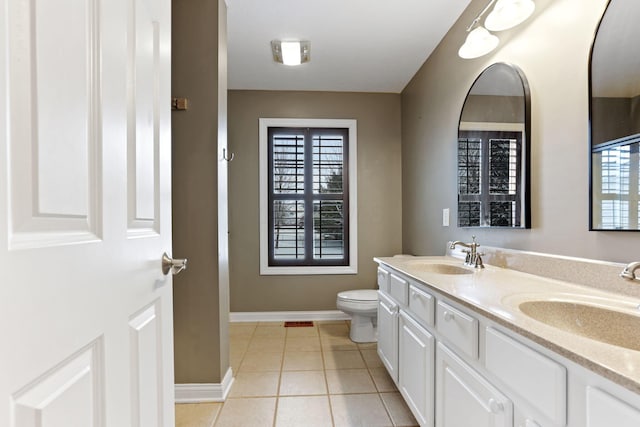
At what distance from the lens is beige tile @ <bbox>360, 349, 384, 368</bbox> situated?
7.57 ft

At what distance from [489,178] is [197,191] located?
1.73m

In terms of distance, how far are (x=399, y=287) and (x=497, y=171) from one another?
33.5 inches

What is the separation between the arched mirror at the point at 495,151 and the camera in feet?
5.07

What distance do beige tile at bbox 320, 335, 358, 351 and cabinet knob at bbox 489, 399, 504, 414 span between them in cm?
180

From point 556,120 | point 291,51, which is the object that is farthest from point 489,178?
point 291,51

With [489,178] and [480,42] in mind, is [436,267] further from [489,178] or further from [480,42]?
[480,42]

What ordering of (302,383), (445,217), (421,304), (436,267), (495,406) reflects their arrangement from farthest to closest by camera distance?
(445,217), (302,383), (436,267), (421,304), (495,406)

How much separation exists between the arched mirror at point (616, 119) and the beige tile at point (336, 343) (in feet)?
6.55

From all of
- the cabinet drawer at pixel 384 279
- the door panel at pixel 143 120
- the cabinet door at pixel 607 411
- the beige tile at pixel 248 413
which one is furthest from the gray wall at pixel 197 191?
the cabinet door at pixel 607 411

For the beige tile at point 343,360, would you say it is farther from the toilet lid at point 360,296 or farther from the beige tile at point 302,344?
the toilet lid at point 360,296

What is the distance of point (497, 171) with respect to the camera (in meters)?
1.73

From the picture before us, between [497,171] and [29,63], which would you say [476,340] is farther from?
[29,63]

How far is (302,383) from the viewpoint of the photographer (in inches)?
80.8

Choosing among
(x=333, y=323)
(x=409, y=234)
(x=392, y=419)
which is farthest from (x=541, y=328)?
(x=333, y=323)
